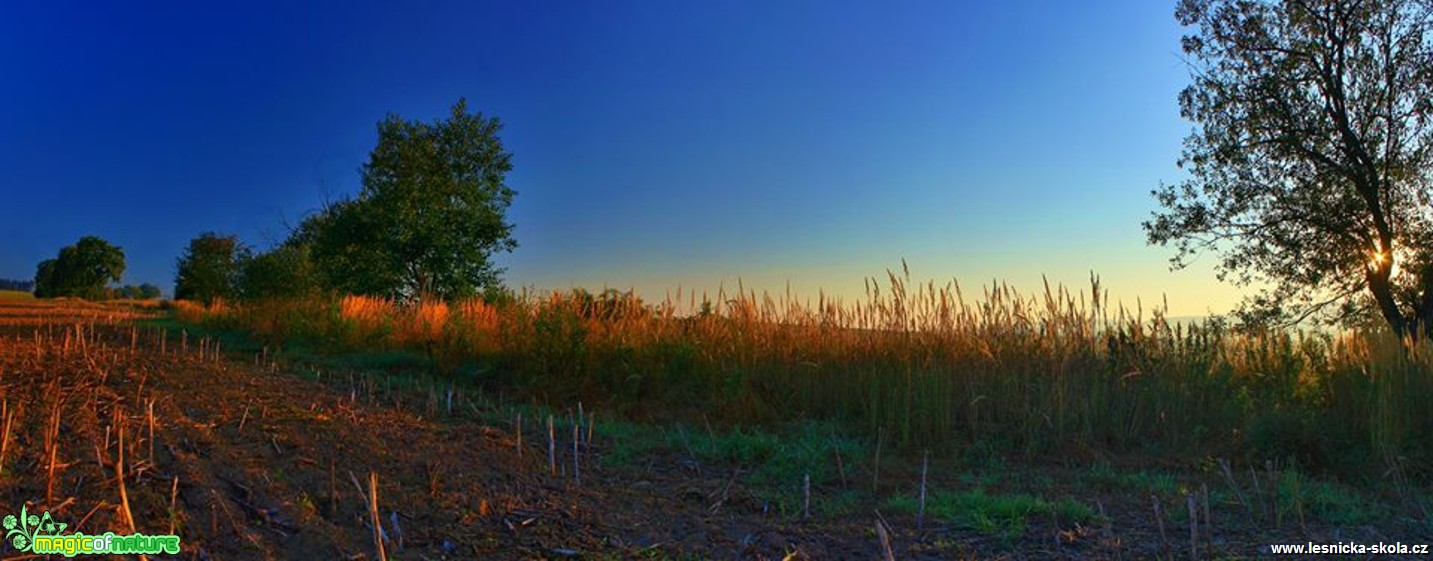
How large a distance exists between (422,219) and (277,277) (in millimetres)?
7019

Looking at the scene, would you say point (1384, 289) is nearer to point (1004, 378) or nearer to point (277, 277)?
point (1004, 378)

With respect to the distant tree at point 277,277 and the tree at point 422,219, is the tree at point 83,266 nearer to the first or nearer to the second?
the tree at point 422,219

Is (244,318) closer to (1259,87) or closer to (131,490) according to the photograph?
(131,490)

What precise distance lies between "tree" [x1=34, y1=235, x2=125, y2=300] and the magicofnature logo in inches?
2484

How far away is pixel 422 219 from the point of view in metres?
25.5

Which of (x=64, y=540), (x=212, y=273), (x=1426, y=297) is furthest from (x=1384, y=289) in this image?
(x=212, y=273)

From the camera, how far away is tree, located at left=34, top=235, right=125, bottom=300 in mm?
53500

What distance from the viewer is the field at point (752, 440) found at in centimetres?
310

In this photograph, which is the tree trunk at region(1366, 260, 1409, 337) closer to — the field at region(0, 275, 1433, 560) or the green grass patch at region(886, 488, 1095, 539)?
the field at region(0, 275, 1433, 560)

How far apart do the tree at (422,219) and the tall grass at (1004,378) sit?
1658cm

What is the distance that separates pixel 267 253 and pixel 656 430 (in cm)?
1760

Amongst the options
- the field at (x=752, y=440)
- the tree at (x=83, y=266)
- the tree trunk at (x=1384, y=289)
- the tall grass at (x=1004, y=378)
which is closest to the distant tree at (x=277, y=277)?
the field at (x=752, y=440)

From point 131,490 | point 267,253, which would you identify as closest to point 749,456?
point 131,490

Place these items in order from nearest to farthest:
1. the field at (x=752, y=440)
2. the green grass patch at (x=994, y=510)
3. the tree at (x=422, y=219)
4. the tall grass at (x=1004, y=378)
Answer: the field at (x=752, y=440) < the green grass patch at (x=994, y=510) < the tall grass at (x=1004, y=378) < the tree at (x=422, y=219)
